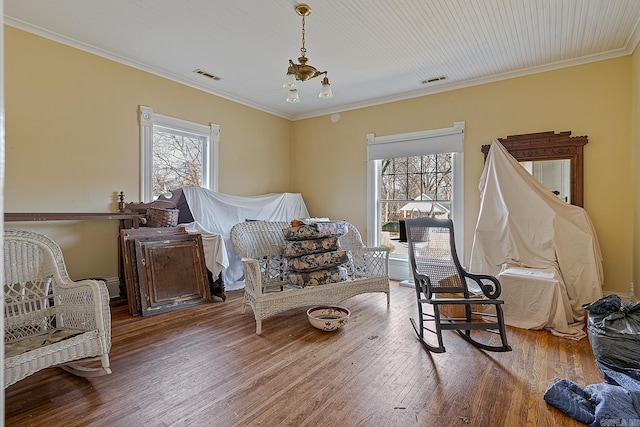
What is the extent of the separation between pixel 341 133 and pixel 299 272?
122 inches

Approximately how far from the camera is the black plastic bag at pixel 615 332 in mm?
2295

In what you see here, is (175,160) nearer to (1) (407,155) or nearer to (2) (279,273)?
(2) (279,273)

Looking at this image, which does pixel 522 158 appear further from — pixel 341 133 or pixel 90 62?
pixel 90 62

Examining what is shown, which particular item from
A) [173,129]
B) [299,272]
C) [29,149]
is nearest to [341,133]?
[173,129]

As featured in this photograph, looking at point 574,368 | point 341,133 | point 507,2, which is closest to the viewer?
point 574,368

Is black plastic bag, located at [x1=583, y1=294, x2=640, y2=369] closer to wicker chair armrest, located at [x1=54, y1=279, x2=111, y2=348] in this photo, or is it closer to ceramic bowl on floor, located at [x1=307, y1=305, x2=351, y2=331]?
ceramic bowl on floor, located at [x1=307, y1=305, x2=351, y2=331]

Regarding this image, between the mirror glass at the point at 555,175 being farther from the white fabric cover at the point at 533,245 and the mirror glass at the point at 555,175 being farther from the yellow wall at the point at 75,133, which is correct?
the yellow wall at the point at 75,133

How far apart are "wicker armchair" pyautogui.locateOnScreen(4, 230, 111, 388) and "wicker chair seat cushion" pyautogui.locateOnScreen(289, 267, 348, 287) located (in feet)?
5.55

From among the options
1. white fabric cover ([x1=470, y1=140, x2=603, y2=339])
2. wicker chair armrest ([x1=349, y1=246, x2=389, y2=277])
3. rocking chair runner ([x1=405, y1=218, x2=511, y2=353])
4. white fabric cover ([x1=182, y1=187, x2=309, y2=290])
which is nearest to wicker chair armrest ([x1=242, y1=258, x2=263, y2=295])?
white fabric cover ([x1=182, y1=187, x2=309, y2=290])

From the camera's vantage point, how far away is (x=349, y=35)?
3367mm

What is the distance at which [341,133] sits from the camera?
18.9ft

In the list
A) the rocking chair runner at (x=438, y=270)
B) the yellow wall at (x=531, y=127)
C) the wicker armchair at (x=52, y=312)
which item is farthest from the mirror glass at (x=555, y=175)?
the wicker armchair at (x=52, y=312)

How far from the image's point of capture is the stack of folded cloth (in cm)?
343

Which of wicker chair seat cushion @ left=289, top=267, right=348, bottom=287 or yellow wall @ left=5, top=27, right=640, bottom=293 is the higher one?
yellow wall @ left=5, top=27, right=640, bottom=293
